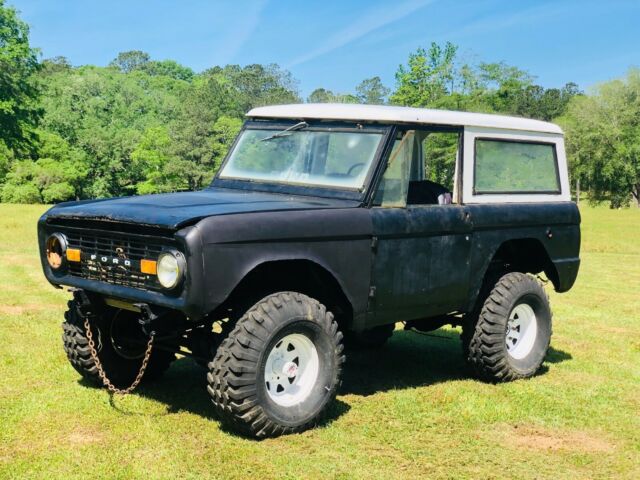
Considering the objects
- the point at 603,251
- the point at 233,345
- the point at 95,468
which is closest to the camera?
the point at 95,468

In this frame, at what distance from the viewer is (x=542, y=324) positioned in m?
7.64

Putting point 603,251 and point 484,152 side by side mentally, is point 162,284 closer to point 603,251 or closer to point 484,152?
point 484,152

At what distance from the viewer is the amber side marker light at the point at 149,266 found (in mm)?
5105

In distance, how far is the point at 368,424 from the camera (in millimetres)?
5797

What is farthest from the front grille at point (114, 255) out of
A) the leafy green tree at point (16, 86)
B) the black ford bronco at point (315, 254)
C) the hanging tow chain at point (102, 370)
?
the leafy green tree at point (16, 86)

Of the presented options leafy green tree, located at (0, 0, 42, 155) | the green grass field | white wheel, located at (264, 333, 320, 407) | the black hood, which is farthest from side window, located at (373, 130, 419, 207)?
leafy green tree, located at (0, 0, 42, 155)

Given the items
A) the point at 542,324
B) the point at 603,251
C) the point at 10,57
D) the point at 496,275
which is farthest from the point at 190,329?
the point at 10,57

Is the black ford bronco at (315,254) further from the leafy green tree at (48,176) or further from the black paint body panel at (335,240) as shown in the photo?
the leafy green tree at (48,176)

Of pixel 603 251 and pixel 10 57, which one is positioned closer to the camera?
pixel 603 251

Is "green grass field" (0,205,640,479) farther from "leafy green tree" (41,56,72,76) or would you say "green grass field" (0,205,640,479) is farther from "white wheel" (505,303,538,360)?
"leafy green tree" (41,56,72,76)

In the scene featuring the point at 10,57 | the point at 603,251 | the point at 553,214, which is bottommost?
the point at 603,251

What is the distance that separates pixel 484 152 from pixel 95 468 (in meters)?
4.27

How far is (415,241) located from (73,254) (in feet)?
8.47

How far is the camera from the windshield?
20.4ft
